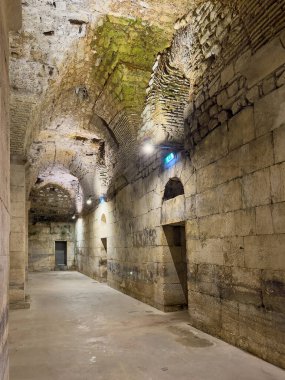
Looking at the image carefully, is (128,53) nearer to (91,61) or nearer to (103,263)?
(91,61)

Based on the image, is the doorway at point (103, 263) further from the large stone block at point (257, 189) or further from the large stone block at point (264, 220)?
the large stone block at point (264, 220)

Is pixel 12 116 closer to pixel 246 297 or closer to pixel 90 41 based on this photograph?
pixel 90 41

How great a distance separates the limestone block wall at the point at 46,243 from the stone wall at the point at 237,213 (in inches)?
585

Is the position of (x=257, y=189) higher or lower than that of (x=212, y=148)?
lower

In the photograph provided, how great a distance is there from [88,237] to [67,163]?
→ 3.72 metres

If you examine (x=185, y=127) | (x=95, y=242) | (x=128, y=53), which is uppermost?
(x=128, y=53)

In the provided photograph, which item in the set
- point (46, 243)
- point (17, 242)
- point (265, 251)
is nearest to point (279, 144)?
point (265, 251)

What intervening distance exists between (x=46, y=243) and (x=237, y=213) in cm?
1801

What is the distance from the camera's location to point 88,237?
16.3 meters

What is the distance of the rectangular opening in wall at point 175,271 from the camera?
6797 millimetres

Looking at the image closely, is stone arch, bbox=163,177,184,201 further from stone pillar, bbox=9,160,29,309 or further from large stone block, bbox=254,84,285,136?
stone pillar, bbox=9,160,29,309

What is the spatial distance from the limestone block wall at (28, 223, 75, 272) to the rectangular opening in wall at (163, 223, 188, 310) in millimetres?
14852

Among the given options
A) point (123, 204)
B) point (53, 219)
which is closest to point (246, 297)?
point (123, 204)

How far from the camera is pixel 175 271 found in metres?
6.92
